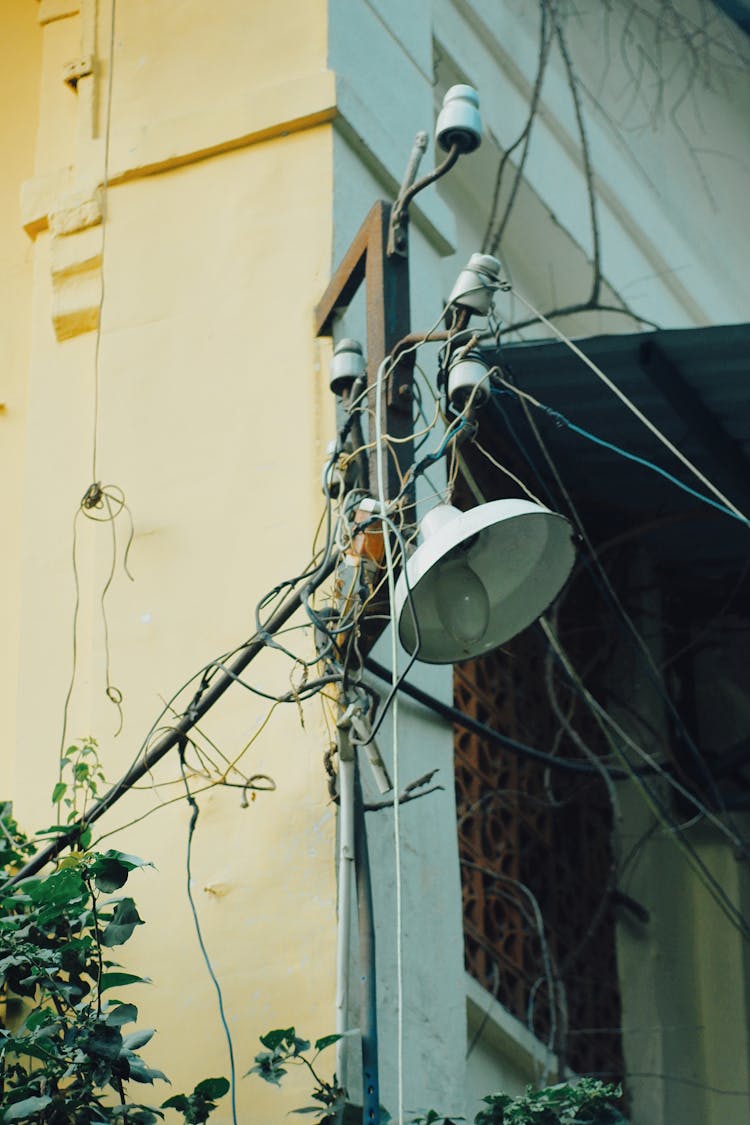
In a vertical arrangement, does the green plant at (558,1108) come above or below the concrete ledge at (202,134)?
below

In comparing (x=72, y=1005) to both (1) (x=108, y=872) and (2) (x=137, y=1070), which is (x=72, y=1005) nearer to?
(2) (x=137, y=1070)

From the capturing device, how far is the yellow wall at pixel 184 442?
464 centimetres

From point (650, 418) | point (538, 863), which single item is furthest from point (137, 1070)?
point (538, 863)

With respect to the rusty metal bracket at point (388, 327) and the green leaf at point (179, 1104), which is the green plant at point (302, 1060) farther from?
the rusty metal bracket at point (388, 327)

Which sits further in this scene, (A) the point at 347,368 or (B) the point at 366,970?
(A) the point at 347,368

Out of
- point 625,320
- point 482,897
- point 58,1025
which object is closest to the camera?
point 58,1025

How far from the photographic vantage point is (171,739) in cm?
457

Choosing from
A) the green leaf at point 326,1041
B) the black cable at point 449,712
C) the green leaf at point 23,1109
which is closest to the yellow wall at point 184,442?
the black cable at point 449,712

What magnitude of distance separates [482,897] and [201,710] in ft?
7.48

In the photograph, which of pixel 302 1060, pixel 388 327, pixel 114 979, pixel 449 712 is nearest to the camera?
pixel 114 979

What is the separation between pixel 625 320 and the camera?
7.95m

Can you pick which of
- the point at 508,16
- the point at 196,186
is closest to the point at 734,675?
the point at 508,16

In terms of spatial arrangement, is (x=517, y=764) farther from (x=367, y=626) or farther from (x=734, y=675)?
(x=367, y=626)

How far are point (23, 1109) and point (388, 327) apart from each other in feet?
7.12
